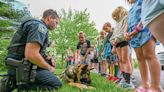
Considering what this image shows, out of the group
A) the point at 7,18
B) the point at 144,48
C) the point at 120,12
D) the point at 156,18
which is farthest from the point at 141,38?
the point at 7,18

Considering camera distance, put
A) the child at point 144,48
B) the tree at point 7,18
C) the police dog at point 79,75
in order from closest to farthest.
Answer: the child at point 144,48, the police dog at point 79,75, the tree at point 7,18

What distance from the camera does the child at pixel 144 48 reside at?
12.3ft

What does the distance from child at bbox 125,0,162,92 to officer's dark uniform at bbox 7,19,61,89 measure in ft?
3.80

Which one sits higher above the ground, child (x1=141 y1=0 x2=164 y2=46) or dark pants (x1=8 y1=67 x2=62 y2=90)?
child (x1=141 y1=0 x2=164 y2=46)

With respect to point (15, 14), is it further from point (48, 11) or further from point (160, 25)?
point (160, 25)

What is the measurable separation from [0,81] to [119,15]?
2.48m

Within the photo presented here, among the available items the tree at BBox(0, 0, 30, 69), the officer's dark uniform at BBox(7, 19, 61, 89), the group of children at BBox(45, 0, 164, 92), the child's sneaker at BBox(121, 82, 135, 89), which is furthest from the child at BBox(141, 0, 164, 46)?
the tree at BBox(0, 0, 30, 69)

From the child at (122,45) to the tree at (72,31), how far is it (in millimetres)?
33348

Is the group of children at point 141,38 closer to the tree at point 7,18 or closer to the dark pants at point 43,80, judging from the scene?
the dark pants at point 43,80

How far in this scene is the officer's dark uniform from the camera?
458cm

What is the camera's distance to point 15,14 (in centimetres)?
3484

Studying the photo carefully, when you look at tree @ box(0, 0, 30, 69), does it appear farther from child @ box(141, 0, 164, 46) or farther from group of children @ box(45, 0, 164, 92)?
child @ box(141, 0, 164, 46)

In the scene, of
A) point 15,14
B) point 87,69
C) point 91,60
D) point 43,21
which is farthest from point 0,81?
point 15,14

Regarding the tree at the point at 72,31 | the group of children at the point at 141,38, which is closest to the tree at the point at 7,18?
the tree at the point at 72,31
